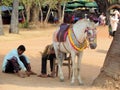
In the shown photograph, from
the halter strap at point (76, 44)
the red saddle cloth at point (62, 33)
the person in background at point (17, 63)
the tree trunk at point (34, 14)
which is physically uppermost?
the red saddle cloth at point (62, 33)

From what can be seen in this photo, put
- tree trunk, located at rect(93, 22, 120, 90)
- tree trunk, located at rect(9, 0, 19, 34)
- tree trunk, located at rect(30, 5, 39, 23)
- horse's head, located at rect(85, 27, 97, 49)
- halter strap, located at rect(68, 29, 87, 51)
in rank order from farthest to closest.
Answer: tree trunk, located at rect(30, 5, 39, 23) < tree trunk, located at rect(9, 0, 19, 34) < halter strap, located at rect(68, 29, 87, 51) < horse's head, located at rect(85, 27, 97, 49) < tree trunk, located at rect(93, 22, 120, 90)

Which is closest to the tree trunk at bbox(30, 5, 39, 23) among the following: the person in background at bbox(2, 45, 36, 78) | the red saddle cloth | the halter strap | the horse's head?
the person in background at bbox(2, 45, 36, 78)

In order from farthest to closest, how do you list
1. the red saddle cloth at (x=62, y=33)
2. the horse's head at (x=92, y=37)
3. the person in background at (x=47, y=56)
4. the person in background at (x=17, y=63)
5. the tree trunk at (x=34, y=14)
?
the tree trunk at (x=34, y=14), the person in background at (x=47, y=56), the person in background at (x=17, y=63), the red saddle cloth at (x=62, y=33), the horse's head at (x=92, y=37)

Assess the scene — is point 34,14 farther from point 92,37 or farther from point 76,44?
point 92,37

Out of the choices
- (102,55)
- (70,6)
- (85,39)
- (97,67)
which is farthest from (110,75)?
(70,6)

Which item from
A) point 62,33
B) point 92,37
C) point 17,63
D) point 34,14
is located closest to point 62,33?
point 62,33

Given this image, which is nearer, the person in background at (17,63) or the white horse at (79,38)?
the white horse at (79,38)

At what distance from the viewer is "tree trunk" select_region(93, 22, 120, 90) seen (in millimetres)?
10331

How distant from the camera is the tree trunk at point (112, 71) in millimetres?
10331

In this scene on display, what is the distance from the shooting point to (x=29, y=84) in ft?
36.9

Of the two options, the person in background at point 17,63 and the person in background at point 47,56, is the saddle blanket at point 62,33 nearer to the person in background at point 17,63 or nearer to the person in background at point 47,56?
the person in background at point 47,56

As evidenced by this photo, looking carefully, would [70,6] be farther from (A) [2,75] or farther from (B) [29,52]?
(A) [2,75]

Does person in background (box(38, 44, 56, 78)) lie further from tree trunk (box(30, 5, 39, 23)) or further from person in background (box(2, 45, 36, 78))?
tree trunk (box(30, 5, 39, 23))

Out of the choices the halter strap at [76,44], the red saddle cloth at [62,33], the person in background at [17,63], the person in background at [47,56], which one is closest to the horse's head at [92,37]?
the halter strap at [76,44]
